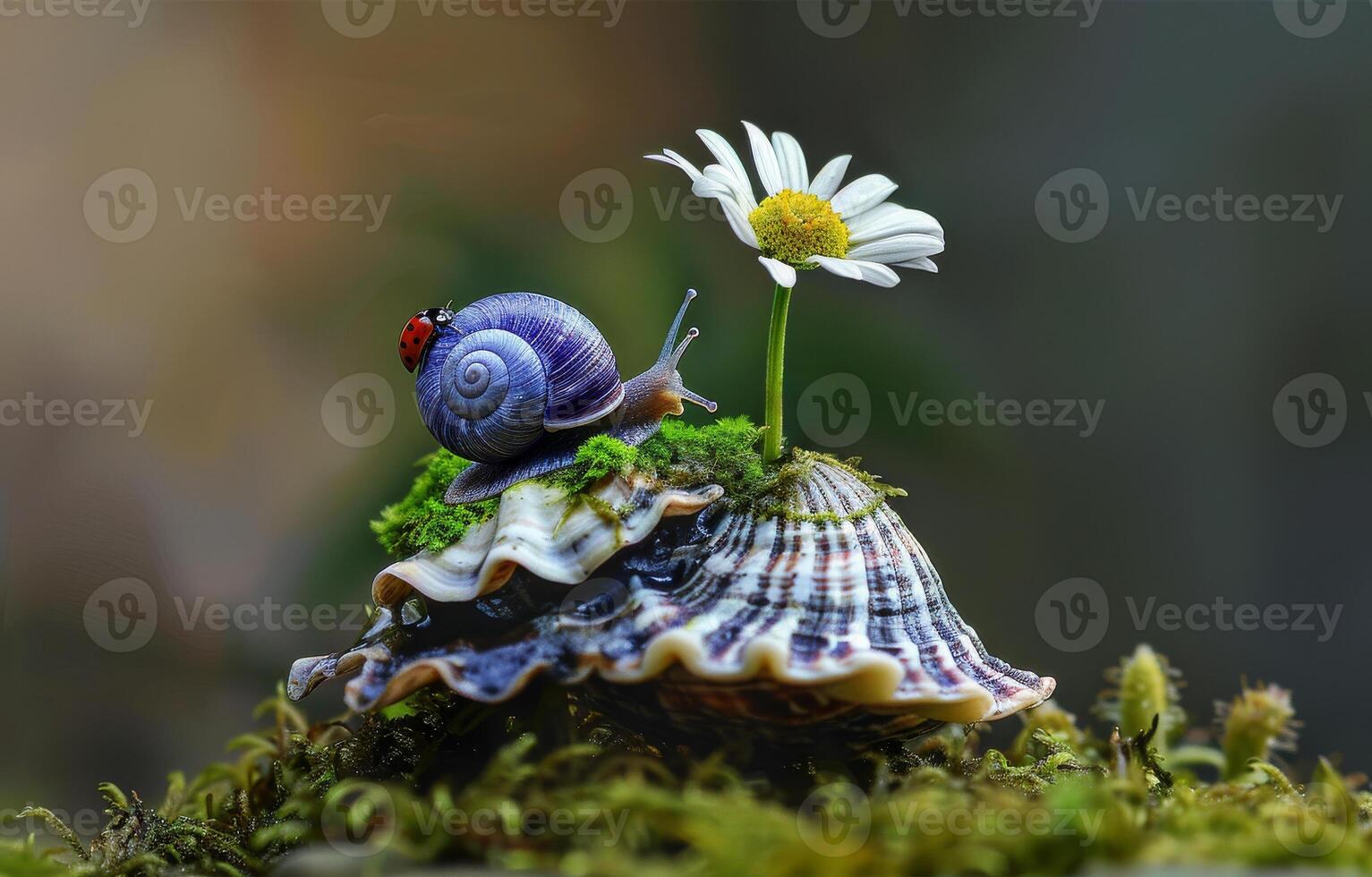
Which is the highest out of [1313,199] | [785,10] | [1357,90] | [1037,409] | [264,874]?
[785,10]

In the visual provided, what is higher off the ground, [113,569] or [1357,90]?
[1357,90]

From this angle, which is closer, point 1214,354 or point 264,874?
point 264,874

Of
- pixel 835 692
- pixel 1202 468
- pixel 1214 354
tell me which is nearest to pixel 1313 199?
pixel 1214 354

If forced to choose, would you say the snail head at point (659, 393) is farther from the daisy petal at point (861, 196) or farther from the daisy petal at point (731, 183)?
the daisy petal at point (861, 196)

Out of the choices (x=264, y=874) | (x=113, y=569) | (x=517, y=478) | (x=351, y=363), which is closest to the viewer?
(x=264, y=874)

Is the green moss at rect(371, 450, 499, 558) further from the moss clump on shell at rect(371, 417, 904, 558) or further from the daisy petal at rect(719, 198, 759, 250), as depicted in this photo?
the daisy petal at rect(719, 198, 759, 250)

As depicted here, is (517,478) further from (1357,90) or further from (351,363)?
(1357,90)

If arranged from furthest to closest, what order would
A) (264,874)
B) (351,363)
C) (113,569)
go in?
(351,363) < (113,569) < (264,874)

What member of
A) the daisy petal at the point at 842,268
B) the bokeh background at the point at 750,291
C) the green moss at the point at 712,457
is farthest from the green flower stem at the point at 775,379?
the bokeh background at the point at 750,291
